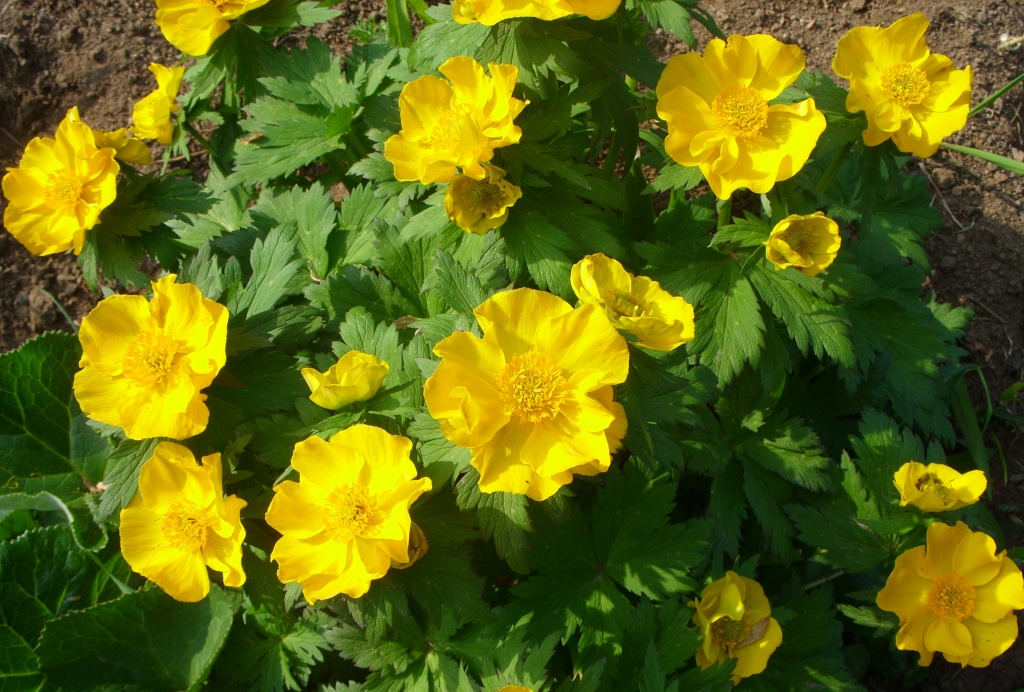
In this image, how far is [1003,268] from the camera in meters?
3.16

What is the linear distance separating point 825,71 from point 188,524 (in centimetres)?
312

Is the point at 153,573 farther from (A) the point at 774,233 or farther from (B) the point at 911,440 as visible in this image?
(B) the point at 911,440

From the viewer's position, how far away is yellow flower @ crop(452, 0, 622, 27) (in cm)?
161

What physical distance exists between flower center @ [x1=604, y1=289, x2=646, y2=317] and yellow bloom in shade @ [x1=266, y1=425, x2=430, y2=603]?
1.67ft

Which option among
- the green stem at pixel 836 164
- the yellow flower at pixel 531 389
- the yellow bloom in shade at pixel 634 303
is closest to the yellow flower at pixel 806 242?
the green stem at pixel 836 164

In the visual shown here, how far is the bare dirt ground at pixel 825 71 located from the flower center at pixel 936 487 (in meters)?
1.12

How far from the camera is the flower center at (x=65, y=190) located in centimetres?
199

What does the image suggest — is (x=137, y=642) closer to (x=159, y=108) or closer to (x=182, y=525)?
(x=182, y=525)

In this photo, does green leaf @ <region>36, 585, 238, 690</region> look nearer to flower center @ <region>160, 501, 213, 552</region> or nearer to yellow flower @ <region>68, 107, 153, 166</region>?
flower center @ <region>160, 501, 213, 552</region>

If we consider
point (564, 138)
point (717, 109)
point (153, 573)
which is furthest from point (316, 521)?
point (717, 109)

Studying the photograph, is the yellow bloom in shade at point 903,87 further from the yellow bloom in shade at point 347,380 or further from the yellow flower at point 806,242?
the yellow bloom in shade at point 347,380

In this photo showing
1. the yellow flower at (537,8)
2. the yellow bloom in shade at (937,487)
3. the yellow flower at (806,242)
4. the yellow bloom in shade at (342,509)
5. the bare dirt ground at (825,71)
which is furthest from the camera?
the bare dirt ground at (825,71)

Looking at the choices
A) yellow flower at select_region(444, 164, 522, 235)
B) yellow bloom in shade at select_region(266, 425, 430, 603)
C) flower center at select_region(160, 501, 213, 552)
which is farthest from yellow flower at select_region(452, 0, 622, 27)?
flower center at select_region(160, 501, 213, 552)

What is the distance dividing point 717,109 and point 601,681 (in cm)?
157
